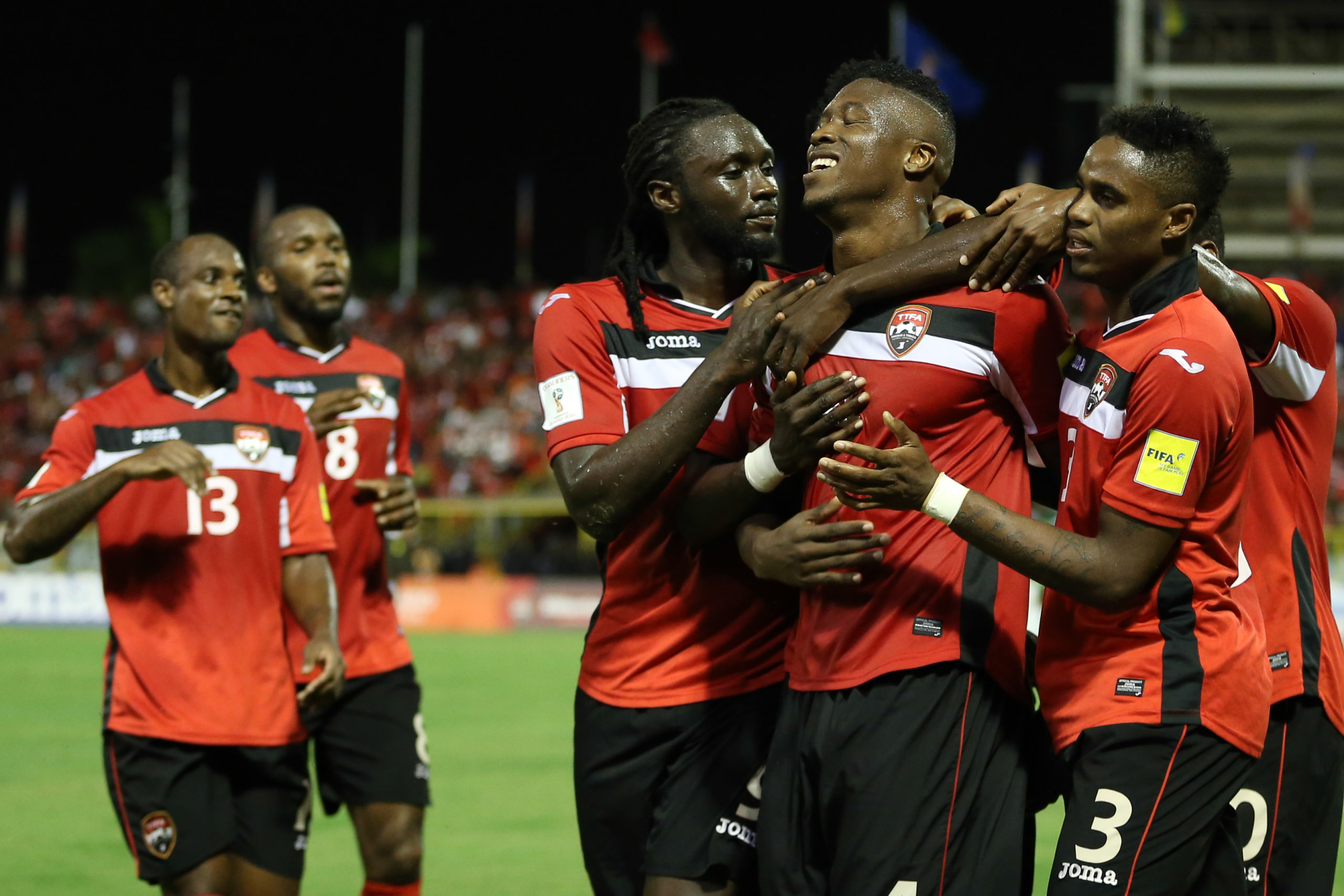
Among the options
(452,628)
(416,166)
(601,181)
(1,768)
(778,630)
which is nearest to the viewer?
(778,630)

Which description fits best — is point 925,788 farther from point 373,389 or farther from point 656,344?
point 373,389

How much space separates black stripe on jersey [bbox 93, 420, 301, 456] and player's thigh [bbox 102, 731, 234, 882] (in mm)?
957

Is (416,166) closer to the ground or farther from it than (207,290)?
farther from it

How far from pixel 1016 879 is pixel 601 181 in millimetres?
62144

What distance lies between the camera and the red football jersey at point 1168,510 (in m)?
3.16

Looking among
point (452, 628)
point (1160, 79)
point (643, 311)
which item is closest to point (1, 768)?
point (643, 311)

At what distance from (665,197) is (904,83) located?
87cm

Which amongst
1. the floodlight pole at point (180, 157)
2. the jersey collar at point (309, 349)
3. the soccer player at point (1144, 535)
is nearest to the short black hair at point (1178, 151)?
the soccer player at point (1144, 535)

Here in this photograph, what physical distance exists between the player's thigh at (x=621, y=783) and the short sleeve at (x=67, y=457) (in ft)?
6.91

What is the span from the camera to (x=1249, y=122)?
1218 inches

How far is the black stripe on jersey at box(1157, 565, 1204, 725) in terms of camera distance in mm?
3219

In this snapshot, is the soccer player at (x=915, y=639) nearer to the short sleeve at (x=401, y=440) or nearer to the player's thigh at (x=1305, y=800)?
the player's thigh at (x=1305, y=800)

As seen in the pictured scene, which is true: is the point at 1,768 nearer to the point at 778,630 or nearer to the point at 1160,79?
the point at 778,630

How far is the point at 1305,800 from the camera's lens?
3910 millimetres
